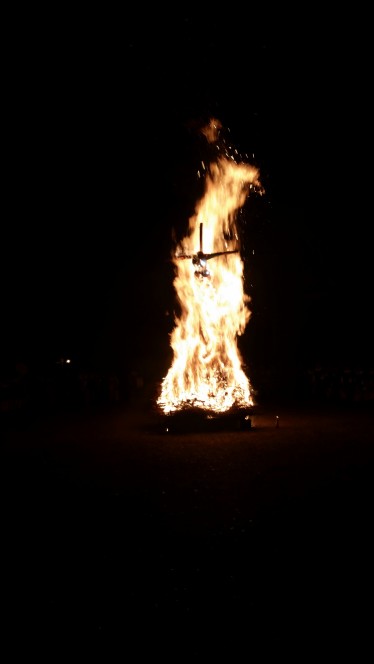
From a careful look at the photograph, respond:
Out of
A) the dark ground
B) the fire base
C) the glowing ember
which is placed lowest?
the dark ground

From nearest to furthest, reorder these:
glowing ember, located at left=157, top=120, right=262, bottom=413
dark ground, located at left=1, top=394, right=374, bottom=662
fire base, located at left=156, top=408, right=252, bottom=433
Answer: dark ground, located at left=1, top=394, right=374, bottom=662 < fire base, located at left=156, top=408, right=252, bottom=433 < glowing ember, located at left=157, top=120, right=262, bottom=413

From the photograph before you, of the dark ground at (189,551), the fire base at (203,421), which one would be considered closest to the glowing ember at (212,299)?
the fire base at (203,421)

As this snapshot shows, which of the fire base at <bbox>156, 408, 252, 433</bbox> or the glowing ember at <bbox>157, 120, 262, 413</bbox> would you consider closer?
the fire base at <bbox>156, 408, 252, 433</bbox>

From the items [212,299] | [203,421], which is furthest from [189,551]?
[212,299]

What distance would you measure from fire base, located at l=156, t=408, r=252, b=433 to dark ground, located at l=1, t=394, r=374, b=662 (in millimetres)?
2773

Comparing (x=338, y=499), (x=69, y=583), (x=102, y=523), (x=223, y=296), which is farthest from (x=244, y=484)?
(x=223, y=296)

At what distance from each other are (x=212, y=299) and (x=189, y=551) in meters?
11.4

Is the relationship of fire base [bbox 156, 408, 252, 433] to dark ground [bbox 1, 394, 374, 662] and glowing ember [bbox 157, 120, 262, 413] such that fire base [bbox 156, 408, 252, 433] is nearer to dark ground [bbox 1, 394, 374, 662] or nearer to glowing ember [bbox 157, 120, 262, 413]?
glowing ember [bbox 157, 120, 262, 413]

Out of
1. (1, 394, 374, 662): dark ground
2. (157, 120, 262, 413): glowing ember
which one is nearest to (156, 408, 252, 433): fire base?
(157, 120, 262, 413): glowing ember

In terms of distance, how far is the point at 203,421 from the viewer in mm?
15430

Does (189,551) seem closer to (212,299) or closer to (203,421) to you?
(203,421)

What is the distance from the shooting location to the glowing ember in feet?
56.9

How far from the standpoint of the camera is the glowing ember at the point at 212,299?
17328 millimetres

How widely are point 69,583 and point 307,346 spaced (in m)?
28.5
